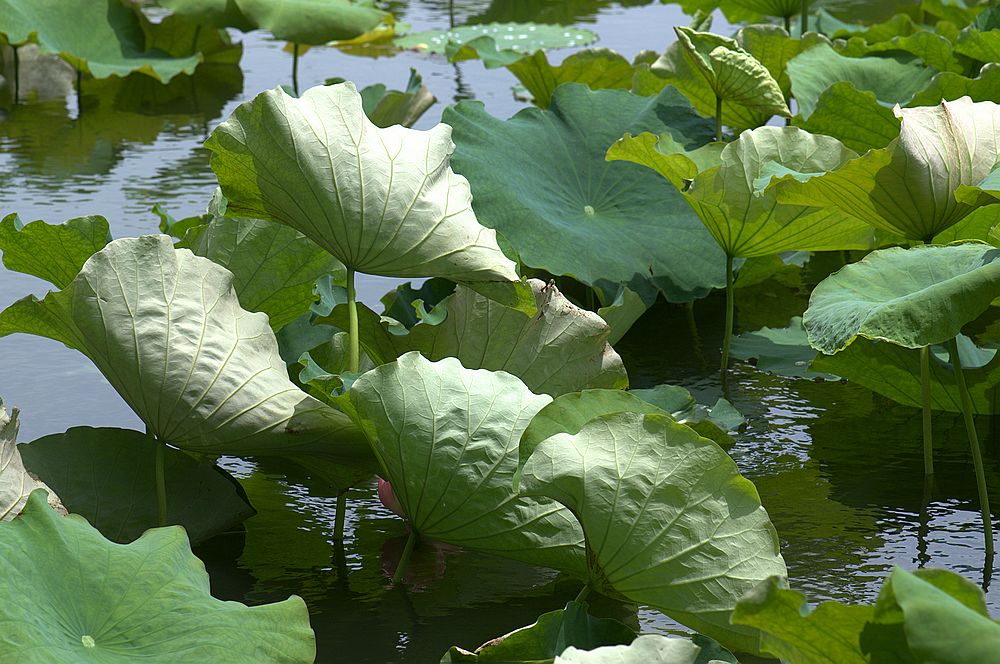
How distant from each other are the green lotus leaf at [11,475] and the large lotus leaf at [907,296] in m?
0.61

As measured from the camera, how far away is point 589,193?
1.67 m

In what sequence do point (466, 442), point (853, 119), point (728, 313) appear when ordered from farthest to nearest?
point (853, 119) < point (728, 313) < point (466, 442)

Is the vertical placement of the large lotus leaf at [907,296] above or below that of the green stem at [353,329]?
above

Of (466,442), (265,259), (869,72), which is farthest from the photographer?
(869,72)

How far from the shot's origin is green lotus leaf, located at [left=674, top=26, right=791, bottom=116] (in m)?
1.66

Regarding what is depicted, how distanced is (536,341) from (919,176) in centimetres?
36

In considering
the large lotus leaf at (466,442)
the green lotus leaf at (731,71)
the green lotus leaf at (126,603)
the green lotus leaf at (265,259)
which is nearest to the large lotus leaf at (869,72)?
the green lotus leaf at (731,71)

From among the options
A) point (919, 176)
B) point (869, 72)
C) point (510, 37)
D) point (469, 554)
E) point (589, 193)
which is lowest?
point (510, 37)

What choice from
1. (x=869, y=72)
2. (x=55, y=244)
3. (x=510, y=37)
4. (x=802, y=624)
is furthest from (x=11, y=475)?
(x=510, y=37)

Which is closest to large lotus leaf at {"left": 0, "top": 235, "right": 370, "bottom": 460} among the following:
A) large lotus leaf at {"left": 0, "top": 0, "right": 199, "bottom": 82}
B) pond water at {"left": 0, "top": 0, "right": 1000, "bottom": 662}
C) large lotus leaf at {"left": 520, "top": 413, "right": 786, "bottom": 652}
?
pond water at {"left": 0, "top": 0, "right": 1000, "bottom": 662}

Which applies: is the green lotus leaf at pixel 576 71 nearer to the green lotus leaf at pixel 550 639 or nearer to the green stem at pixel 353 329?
the green stem at pixel 353 329

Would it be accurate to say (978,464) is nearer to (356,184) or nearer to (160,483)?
(356,184)

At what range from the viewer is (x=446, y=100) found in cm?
260

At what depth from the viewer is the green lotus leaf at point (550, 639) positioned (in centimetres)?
82
